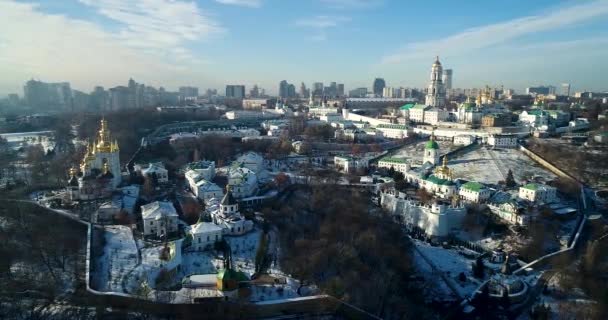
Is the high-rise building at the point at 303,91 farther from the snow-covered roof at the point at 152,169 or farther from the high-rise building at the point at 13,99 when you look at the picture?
the snow-covered roof at the point at 152,169

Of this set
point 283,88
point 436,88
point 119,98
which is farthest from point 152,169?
point 283,88

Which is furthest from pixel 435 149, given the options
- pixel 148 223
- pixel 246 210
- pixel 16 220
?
pixel 16 220

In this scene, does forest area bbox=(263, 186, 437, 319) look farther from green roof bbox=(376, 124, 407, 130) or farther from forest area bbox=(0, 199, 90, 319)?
green roof bbox=(376, 124, 407, 130)

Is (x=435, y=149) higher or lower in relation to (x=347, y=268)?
higher

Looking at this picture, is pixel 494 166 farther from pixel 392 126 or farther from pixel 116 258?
pixel 116 258

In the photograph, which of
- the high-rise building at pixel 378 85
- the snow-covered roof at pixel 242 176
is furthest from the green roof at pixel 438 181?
the high-rise building at pixel 378 85

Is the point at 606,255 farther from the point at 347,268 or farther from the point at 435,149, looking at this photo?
the point at 435,149
